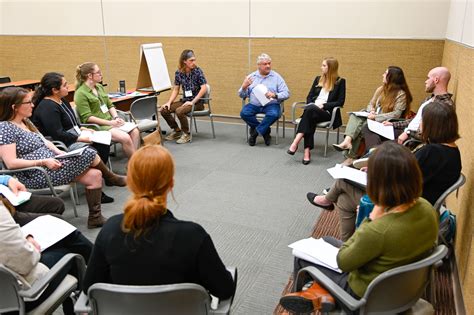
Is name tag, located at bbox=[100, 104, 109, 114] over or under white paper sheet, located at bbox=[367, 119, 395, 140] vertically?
over

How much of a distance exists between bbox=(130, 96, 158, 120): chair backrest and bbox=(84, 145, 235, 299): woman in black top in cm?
341

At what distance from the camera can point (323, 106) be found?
4.92 metres

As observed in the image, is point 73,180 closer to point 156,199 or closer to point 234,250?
point 234,250

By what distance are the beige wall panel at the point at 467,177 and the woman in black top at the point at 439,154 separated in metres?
0.20

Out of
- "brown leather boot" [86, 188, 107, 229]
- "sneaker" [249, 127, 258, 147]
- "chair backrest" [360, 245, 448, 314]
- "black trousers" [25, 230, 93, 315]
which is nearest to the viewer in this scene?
"chair backrest" [360, 245, 448, 314]

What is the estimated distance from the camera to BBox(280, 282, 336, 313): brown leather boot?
5.28ft

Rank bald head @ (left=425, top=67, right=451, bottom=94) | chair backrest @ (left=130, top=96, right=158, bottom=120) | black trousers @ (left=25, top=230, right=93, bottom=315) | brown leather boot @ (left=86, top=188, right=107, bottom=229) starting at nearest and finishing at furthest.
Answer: black trousers @ (left=25, top=230, right=93, bottom=315) → brown leather boot @ (left=86, top=188, right=107, bottom=229) → bald head @ (left=425, top=67, right=451, bottom=94) → chair backrest @ (left=130, top=96, right=158, bottom=120)

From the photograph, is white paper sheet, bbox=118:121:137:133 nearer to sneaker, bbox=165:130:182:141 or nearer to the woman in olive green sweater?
the woman in olive green sweater

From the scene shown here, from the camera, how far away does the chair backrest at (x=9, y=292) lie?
4.99ft

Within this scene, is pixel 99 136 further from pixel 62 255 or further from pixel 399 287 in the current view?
pixel 399 287

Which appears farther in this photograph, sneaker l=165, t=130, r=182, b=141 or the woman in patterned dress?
sneaker l=165, t=130, r=182, b=141

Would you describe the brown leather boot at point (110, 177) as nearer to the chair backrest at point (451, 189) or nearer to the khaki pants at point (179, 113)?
the khaki pants at point (179, 113)

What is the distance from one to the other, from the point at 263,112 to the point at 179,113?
3.74ft

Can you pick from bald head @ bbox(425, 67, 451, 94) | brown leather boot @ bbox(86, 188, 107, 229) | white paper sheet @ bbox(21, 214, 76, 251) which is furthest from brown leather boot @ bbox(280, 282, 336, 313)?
bald head @ bbox(425, 67, 451, 94)
